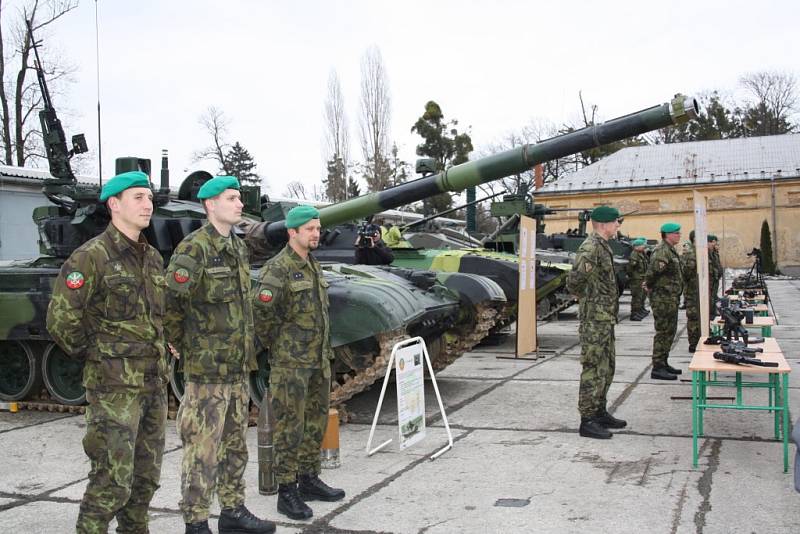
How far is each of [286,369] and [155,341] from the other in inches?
49.1

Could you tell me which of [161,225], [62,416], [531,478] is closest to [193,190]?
[161,225]

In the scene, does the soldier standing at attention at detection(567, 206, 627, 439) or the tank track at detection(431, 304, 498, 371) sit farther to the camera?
the tank track at detection(431, 304, 498, 371)

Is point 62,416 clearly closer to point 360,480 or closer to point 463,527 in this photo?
point 360,480

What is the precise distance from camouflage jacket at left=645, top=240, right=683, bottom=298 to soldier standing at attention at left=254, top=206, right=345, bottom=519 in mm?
5676

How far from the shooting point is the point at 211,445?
4.60 metres

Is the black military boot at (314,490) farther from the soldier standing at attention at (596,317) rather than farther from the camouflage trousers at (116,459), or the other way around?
the soldier standing at attention at (596,317)

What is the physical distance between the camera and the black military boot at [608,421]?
733 cm

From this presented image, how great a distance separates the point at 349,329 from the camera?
24.3 feet

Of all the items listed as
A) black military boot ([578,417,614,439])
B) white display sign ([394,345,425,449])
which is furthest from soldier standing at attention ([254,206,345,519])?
black military boot ([578,417,614,439])

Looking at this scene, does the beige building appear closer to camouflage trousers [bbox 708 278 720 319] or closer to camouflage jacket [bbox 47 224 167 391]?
camouflage trousers [bbox 708 278 720 319]

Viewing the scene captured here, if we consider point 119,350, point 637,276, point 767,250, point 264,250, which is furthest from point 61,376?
point 767,250

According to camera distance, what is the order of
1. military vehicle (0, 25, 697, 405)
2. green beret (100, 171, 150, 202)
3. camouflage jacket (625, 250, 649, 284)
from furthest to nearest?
camouflage jacket (625, 250, 649, 284) → military vehicle (0, 25, 697, 405) → green beret (100, 171, 150, 202)

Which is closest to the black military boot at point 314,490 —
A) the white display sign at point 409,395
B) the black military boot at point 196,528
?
the black military boot at point 196,528

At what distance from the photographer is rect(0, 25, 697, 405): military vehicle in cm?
742
